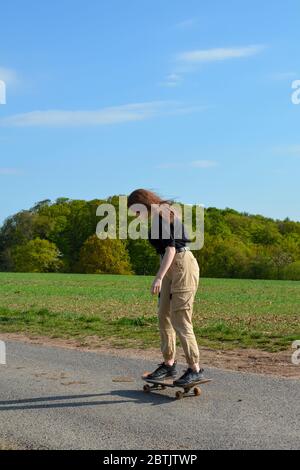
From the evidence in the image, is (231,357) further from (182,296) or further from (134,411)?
(134,411)

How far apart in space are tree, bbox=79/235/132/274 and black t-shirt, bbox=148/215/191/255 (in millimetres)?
90072

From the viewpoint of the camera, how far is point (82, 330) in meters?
14.4

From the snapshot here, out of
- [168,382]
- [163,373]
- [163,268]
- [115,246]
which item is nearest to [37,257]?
[115,246]

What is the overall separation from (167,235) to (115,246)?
92223 millimetres

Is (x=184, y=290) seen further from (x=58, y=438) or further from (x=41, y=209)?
(x=41, y=209)

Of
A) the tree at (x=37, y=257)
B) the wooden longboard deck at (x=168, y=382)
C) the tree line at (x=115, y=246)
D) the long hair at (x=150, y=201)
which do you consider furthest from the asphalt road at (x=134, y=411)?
the tree at (x=37, y=257)

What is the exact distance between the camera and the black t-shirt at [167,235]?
7.31 m

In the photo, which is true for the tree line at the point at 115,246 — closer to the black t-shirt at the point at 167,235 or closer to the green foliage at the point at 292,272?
the green foliage at the point at 292,272

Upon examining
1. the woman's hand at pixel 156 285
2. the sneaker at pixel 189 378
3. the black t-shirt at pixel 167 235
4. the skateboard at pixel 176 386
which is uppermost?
the black t-shirt at pixel 167 235

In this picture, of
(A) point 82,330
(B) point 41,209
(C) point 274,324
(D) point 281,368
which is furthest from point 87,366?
(B) point 41,209

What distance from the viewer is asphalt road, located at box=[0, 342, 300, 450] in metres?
Result: 5.72

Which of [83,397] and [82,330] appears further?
[82,330]

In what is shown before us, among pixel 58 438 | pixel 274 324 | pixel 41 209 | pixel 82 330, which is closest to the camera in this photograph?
pixel 58 438

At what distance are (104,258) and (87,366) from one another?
88718 millimetres
